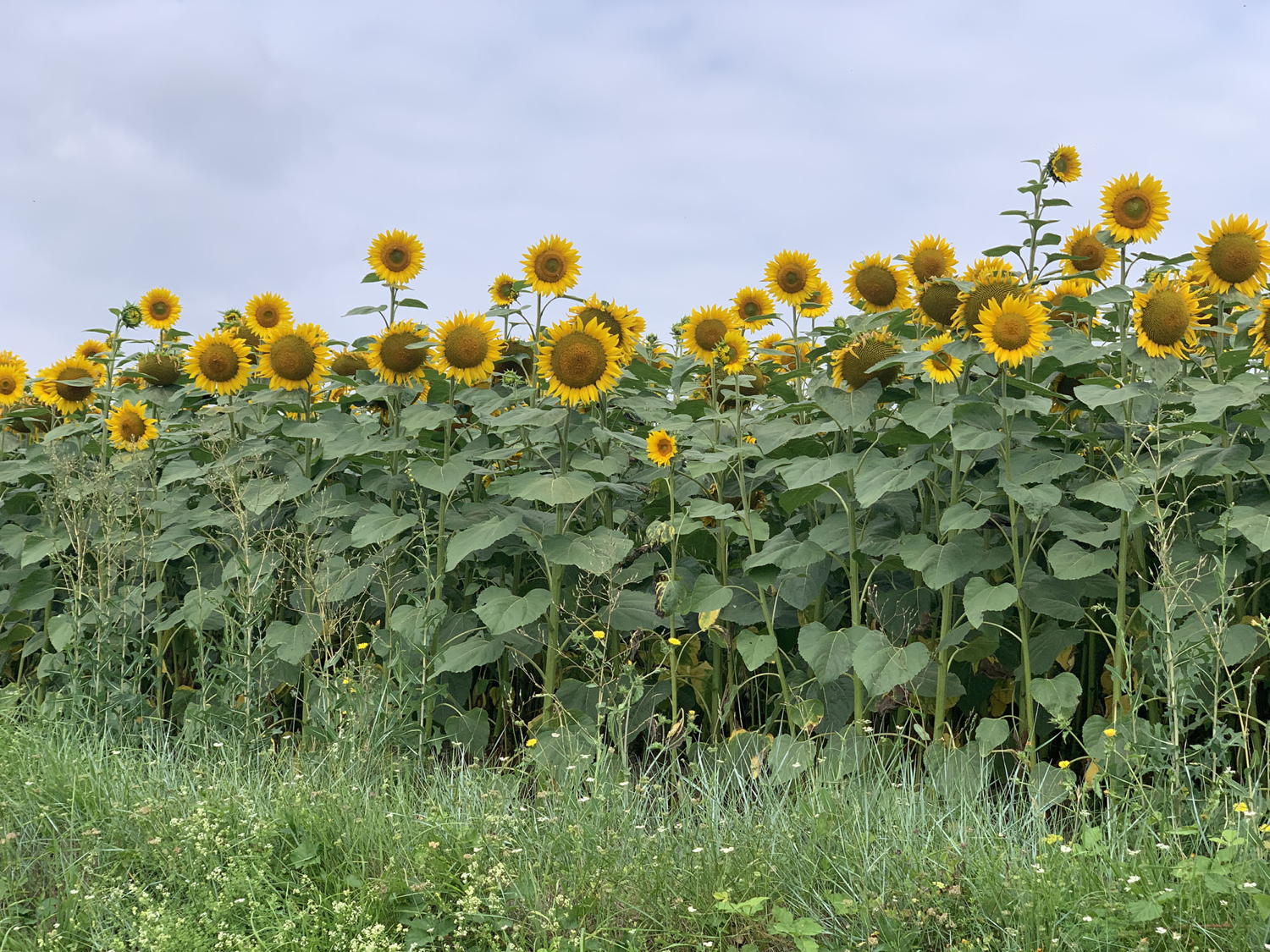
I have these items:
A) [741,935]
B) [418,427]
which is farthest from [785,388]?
[741,935]

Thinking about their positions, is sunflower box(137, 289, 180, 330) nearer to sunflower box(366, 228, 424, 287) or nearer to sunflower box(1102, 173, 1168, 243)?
sunflower box(366, 228, 424, 287)

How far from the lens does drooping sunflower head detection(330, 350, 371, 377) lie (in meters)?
5.87

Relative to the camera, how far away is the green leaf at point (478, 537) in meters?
4.63

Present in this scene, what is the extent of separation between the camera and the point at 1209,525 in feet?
14.5

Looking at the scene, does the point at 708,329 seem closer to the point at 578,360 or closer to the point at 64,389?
the point at 578,360

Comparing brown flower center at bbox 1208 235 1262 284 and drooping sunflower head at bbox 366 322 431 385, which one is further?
drooping sunflower head at bbox 366 322 431 385

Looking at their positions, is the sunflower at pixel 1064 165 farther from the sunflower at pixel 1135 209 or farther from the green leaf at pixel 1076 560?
the green leaf at pixel 1076 560

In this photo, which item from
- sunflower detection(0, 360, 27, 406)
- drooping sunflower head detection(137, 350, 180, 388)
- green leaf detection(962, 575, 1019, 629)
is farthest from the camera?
sunflower detection(0, 360, 27, 406)

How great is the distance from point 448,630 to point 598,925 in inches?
85.4

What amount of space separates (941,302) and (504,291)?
1.96m

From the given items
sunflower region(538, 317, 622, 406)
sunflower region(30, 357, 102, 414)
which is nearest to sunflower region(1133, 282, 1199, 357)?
sunflower region(538, 317, 622, 406)

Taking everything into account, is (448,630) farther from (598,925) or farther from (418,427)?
(598,925)

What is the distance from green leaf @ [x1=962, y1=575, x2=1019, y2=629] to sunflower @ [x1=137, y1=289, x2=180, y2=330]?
5078mm

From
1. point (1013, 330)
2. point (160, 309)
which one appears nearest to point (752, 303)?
point (1013, 330)
